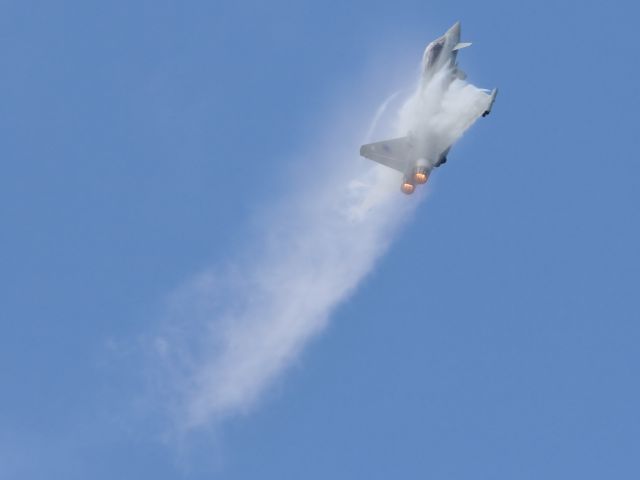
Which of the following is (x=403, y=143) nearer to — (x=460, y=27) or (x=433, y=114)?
(x=433, y=114)

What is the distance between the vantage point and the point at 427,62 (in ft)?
327

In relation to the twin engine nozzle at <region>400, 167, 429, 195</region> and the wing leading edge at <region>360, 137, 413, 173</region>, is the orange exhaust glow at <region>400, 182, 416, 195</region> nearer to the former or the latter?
the twin engine nozzle at <region>400, 167, 429, 195</region>

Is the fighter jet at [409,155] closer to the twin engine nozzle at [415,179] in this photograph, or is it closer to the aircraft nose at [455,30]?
the twin engine nozzle at [415,179]

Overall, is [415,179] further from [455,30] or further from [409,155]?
[455,30]

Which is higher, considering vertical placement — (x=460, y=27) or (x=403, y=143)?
(x=460, y=27)

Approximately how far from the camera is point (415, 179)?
302ft

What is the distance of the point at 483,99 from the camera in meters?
92.9

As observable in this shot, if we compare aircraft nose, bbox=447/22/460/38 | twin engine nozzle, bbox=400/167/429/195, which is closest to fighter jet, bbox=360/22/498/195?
twin engine nozzle, bbox=400/167/429/195

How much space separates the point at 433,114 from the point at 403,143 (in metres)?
4.23

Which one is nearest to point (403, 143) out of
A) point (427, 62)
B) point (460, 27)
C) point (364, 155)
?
point (364, 155)

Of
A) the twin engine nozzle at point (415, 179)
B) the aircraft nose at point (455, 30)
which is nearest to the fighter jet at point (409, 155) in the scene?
the twin engine nozzle at point (415, 179)

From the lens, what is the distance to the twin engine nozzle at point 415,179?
91812mm

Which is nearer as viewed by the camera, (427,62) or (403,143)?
(403,143)

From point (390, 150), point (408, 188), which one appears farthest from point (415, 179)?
point (390, 150)
